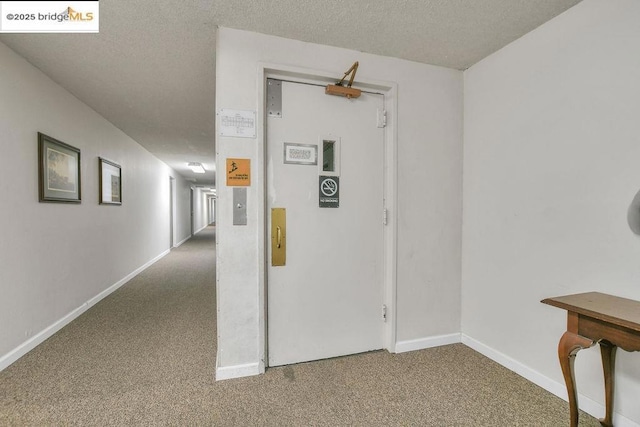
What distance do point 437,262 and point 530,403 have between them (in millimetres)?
1048

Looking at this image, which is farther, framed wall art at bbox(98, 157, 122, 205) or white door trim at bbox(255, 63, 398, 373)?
framed wall art at bbox(98, 157, 122, 205)

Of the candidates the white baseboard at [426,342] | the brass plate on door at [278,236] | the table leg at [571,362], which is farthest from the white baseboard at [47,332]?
the table leg at [571,362]

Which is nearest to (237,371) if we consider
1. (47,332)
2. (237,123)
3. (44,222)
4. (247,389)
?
(247,389)

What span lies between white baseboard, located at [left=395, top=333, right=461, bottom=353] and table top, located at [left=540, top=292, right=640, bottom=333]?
44.9 inches

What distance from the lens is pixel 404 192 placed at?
2250mm

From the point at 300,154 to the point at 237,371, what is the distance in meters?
1.63

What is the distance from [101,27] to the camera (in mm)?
1858

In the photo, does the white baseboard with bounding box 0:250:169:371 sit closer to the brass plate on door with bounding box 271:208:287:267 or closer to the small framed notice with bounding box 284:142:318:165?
the brass plate on door with bounding box 271:208:287:267

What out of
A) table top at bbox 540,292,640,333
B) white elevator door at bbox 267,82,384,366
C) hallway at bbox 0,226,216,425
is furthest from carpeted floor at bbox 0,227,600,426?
table top at bbox 540,292,640,333

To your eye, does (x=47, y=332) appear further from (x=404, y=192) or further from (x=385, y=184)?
(x=404, y=192)

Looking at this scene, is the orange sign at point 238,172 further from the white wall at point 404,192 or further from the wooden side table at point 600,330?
the wooden side table at point 600,330

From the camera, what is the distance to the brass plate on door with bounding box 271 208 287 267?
6.56 feet

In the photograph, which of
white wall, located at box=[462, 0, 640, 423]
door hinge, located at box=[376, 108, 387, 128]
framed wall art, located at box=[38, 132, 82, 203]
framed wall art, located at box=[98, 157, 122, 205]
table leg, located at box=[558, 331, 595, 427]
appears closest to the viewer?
table leg, located at box=[558, 331, 595, 427]

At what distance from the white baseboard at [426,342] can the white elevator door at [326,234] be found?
0.17 m
